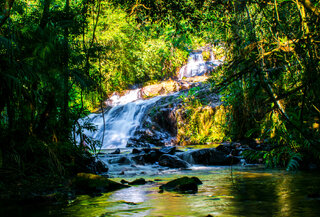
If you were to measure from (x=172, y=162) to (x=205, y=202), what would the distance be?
15.7ft

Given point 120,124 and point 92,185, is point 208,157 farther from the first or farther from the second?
point 120,124

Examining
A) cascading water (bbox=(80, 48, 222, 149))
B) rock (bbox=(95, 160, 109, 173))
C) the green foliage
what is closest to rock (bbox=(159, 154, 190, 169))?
rock (bbox=(95, 160, 109, 173))

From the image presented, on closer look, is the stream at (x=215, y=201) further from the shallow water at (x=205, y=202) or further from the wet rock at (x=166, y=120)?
the wet rock at (x=166, y=120)

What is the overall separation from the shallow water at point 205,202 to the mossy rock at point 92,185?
21cm

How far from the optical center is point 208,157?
9.12 m

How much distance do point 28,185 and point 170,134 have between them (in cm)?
1178

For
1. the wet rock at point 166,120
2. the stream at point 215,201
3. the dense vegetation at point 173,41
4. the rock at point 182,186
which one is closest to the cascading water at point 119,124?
the wet rock at point 166,120

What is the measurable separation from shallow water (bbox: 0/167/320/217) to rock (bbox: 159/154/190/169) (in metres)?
3.26

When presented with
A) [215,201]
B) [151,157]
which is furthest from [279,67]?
[151,157]

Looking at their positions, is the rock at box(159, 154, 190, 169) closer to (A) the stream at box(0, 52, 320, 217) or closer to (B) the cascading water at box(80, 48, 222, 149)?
(A) the stream at box(0, 52, 320, 217)

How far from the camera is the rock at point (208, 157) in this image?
884 cm

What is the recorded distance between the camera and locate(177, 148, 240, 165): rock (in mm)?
8844

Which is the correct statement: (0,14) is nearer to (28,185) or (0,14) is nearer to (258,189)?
(28,185)

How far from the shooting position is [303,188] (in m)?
4.52
